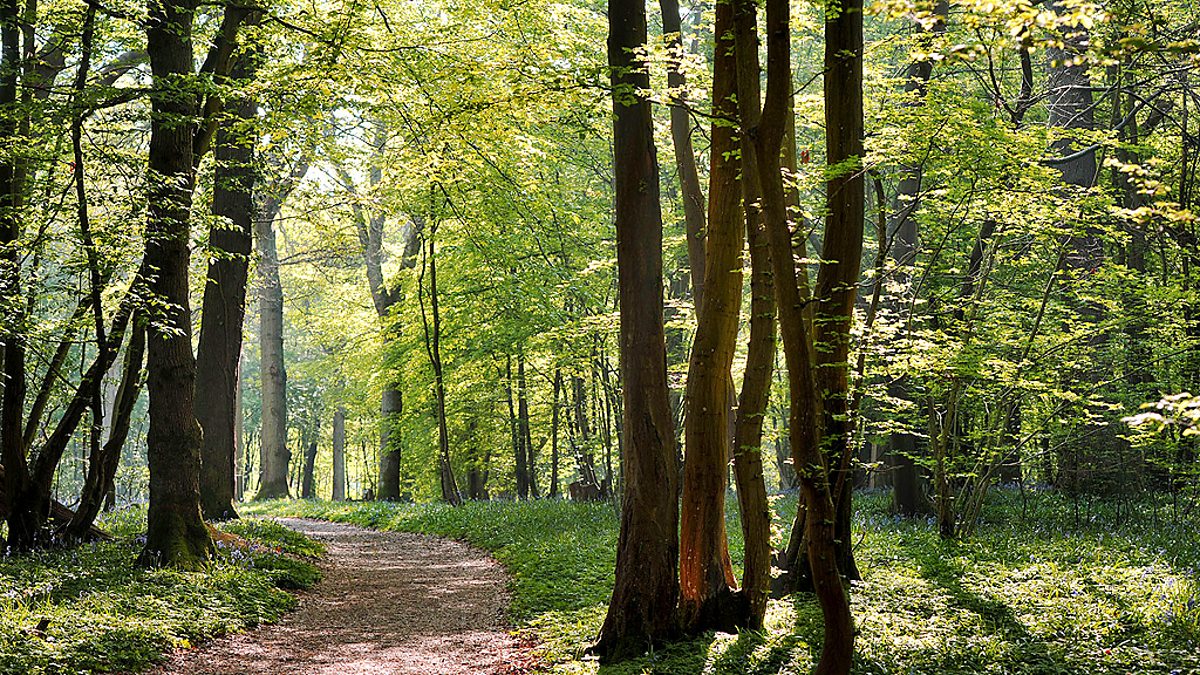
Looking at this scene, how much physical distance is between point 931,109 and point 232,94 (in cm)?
670

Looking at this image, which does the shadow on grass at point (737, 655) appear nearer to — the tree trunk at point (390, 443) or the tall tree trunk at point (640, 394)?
the tall tree trunk at point (640, 394)

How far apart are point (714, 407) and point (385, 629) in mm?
4070

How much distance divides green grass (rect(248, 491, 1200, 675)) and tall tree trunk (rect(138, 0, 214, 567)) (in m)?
3.69

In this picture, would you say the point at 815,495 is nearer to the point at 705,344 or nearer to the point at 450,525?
the point at 705,344

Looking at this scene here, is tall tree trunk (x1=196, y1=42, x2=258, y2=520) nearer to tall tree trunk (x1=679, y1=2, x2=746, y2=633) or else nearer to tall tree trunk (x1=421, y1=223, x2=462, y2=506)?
tall tree trunk (x1=421, y1=223, x2=462, y2=506)

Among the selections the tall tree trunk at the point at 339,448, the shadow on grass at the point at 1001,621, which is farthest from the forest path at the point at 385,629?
the tall tree trunk at the point at 339,448

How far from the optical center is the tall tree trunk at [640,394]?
7.27 m

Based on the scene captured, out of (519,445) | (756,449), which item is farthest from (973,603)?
(519,445)

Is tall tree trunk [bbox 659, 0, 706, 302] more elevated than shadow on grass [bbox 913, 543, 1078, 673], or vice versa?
tall tree trunk [bbox 659, 0, 706, 302]

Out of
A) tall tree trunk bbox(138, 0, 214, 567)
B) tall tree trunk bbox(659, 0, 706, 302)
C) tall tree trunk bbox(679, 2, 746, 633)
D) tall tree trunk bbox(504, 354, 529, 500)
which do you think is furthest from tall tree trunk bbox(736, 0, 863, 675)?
tall tree trunk bbox(504, 354, 529, 500)

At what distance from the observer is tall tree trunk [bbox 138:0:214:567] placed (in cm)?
954

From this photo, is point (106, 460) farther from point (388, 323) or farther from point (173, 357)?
point (388, 323)

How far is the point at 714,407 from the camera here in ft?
25.0

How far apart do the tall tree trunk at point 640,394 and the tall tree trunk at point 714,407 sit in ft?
0.75
